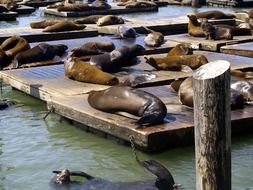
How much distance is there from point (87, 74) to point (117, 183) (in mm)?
3207

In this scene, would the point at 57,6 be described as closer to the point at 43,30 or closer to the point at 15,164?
the point at 43,30

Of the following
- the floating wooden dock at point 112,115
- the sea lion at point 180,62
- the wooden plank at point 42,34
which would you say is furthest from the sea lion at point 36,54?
the wooden plank at point 42,34

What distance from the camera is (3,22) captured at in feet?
68.6

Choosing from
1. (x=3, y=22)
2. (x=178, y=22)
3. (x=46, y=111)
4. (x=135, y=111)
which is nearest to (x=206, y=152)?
(x=135, y=111)

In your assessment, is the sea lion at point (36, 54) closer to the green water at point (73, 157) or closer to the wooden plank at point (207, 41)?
the green water at point (73, 157)

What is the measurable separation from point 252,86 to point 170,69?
84.7 inches

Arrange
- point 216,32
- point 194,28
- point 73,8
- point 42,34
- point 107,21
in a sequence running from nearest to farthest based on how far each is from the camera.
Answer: point 216,32 → point 194,28 → point 42,34 → point 107,21 → point 73,8

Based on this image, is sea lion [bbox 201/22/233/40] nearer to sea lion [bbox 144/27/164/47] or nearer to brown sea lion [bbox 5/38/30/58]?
sea lion [bbox 144/27/164/47]

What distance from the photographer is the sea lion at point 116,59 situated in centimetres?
846

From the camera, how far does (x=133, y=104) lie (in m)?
6.09

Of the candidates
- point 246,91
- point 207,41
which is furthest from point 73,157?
point 207,41

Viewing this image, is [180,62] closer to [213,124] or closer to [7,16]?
[213,124]

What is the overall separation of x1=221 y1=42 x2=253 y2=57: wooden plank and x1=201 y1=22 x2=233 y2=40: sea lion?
2.38 ft

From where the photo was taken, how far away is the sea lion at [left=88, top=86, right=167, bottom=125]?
19.5 feet
